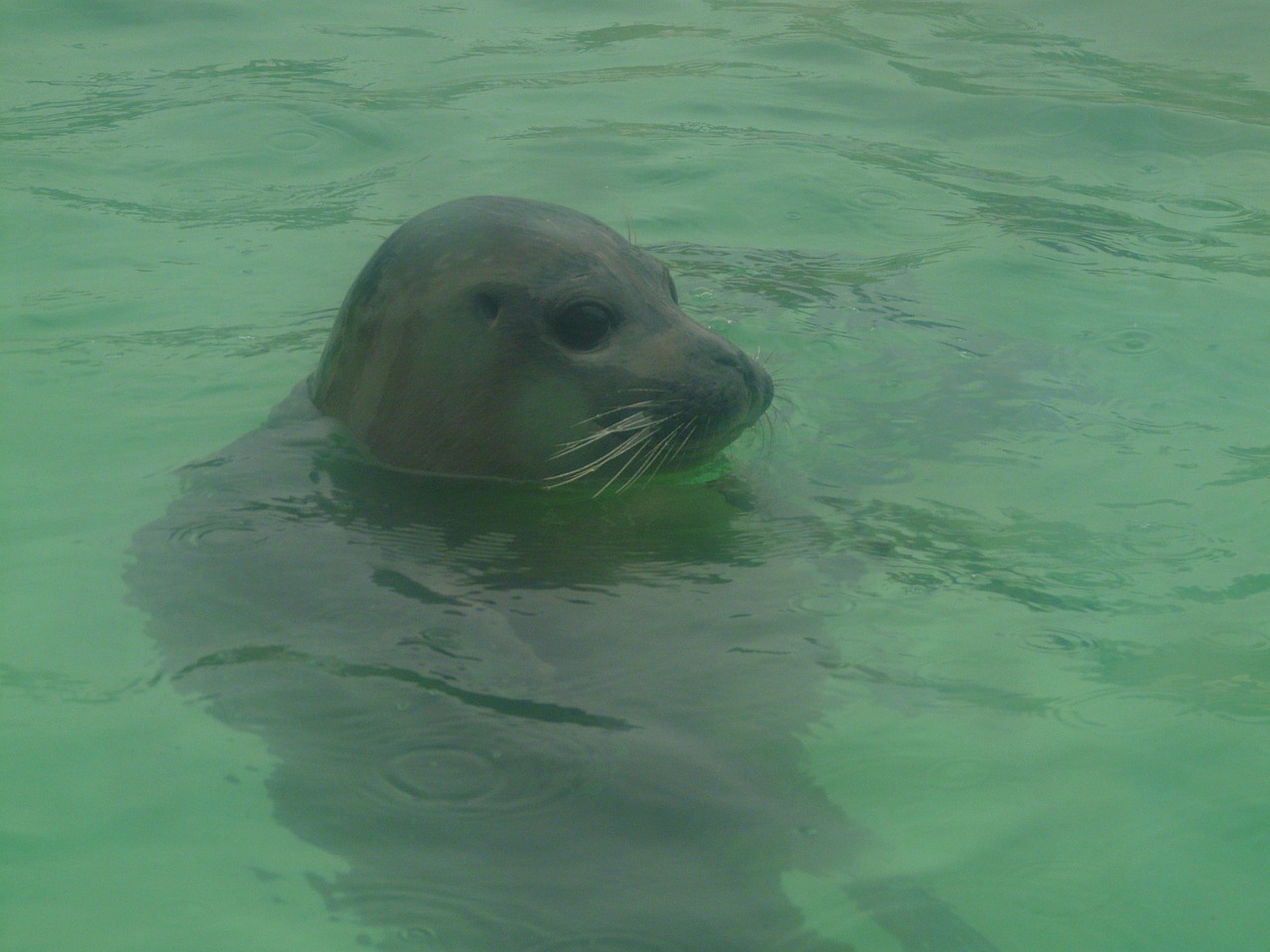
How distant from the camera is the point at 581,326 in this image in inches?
169

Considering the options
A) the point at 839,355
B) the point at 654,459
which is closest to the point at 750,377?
the point at 654,459

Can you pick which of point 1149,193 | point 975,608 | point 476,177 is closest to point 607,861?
point 975,608

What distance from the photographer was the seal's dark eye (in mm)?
4266

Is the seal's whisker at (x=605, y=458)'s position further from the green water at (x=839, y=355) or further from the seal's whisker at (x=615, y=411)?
the green water at (x=839, y=355)

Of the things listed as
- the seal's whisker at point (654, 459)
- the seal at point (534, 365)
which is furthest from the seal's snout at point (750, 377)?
the seal's whisker at point (654, 459)

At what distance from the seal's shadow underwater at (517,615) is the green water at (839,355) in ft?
0.43

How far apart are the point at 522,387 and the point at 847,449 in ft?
3.99

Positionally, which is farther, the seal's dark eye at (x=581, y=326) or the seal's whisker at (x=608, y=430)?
the seal's dark eye at (x=581, y=326)

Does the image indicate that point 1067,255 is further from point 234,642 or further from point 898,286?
point 234,642

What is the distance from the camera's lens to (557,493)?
4.34 metres

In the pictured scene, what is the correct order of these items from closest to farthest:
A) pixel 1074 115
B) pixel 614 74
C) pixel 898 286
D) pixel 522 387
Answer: pixel 522 387 < pixel 898 286 < pixel 1074 115 < pixel 614 74

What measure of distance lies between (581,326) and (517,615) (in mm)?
1012

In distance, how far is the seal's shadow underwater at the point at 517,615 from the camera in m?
2.88

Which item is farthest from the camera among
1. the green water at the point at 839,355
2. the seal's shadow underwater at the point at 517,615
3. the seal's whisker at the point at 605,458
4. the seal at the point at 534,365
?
the seal at the point at 534,365
